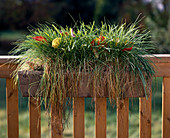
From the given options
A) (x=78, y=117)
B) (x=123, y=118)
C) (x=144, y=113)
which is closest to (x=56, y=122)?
(x=78, y=117)

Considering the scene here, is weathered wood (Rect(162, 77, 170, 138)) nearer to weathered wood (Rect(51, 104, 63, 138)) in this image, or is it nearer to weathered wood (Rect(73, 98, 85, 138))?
weathered wood (Rect(73, 98, 85, 138))

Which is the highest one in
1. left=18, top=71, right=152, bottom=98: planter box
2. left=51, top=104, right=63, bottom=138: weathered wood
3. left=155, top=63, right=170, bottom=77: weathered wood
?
left=155, top=63, right=170, bottom=77: weathered wood

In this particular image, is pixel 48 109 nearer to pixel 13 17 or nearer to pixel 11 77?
pixel 11 77

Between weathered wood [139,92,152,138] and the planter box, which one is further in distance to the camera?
weathered wood [139,92,152,138]

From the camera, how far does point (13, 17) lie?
41.4 ft

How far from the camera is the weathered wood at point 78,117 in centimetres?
181

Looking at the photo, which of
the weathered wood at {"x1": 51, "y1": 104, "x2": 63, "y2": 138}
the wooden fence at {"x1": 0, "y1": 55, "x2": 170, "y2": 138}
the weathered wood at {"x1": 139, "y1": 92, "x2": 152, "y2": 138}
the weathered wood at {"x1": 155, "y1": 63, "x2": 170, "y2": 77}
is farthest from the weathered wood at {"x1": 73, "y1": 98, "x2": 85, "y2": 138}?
the weathered wood at {"x1": 155, "y1": 63, "x2": 170, "y2": 77}

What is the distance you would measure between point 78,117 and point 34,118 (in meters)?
0.30

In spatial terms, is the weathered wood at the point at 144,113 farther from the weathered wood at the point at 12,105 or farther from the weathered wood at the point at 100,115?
the weathered wood at the point at 12,105

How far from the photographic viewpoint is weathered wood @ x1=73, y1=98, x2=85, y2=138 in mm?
1812

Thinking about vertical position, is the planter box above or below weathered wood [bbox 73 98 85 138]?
above

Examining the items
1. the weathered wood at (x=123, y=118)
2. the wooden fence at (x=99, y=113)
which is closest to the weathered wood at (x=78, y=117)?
the wooden fence at (x=99, y=113)

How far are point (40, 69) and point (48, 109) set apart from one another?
25 cm

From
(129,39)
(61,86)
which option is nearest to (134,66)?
(129,39)
